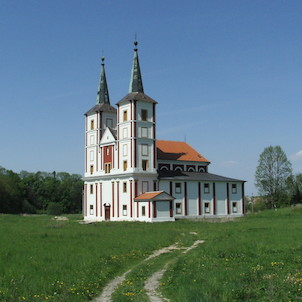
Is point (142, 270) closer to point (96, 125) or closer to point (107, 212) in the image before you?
point (107, 212)

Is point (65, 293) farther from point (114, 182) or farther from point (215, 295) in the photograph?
point (114, 182)

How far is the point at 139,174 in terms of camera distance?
168ft

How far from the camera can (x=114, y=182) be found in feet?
176

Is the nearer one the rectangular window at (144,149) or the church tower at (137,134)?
the church tower at (137,134)

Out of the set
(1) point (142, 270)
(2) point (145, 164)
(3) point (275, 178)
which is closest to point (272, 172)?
(3) point (275, 178)

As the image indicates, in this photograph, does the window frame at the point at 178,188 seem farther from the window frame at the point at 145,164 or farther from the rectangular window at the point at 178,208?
the window frame at the point at 145,164

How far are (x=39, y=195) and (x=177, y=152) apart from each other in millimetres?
52630

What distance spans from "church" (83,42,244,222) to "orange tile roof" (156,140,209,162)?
0.57ft

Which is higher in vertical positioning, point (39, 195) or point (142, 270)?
point (39, 195)

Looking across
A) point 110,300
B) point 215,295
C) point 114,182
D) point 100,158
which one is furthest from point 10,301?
point 100,158

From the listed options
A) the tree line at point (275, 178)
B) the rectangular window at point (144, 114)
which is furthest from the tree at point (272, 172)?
the rectangular window at point (144, 114)

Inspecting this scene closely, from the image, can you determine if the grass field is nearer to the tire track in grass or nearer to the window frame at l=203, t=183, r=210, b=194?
the tire track in grass

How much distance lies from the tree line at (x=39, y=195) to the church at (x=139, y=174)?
1369 inches

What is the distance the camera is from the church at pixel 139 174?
5103 centimetres
